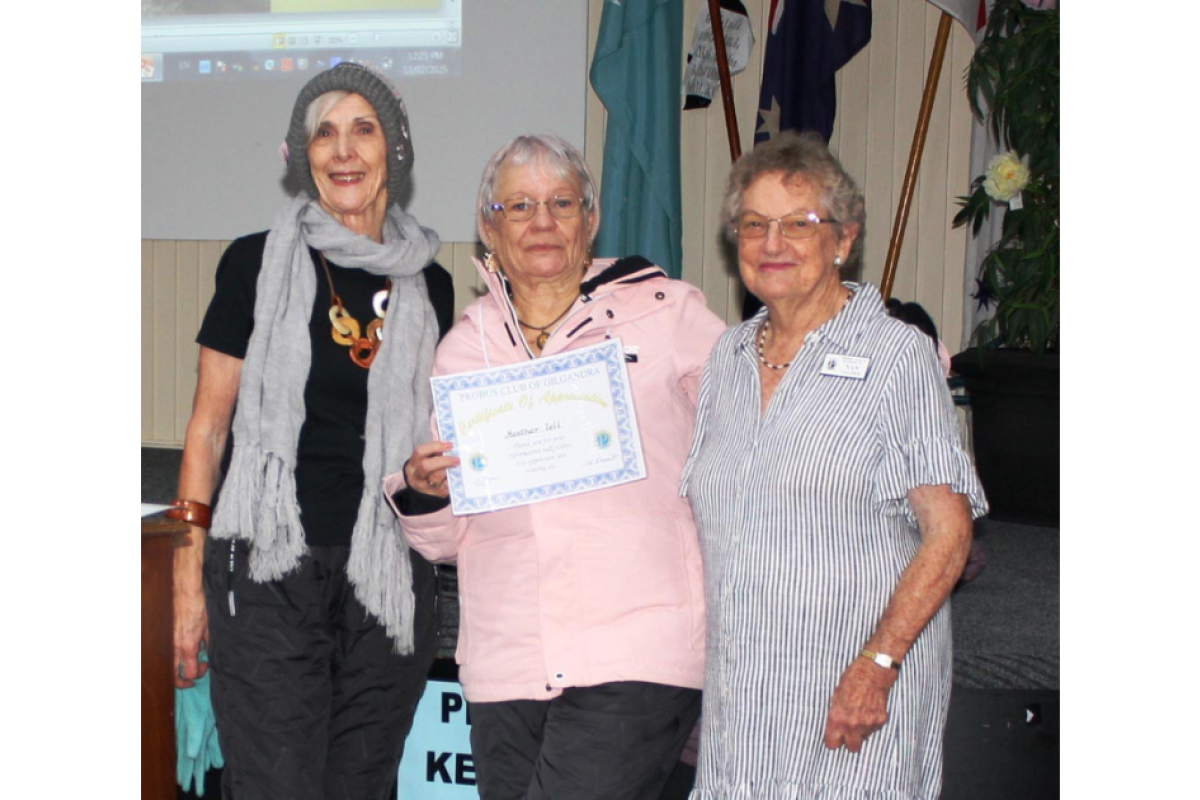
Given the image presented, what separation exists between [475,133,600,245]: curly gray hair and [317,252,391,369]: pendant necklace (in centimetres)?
31

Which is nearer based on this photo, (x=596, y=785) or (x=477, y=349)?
(x=596, y=785)

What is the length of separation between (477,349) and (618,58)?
3395 millimetres

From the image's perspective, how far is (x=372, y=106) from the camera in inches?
87.0

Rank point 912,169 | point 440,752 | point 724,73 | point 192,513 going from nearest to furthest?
point 192,513 → point 440,752 → point 912,169 → point 724,73

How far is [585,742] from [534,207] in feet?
3.08

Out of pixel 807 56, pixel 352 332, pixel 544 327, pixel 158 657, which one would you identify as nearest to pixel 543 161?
pixel 544 327

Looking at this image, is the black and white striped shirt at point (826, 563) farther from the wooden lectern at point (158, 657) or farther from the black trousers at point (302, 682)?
the wooden lectern at point (158, 657)

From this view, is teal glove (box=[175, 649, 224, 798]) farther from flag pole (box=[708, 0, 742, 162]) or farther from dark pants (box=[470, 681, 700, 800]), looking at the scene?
flag pole (box=[708, 0, 742, 162])

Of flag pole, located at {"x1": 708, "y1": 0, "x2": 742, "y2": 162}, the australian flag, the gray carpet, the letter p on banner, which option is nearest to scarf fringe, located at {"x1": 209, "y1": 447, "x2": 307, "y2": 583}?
the letter p on banner

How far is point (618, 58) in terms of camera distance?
17.0 ft

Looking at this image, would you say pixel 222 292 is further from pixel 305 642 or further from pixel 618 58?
pixel 618 58

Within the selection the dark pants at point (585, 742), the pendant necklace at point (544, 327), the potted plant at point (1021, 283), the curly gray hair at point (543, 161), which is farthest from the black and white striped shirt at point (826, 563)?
the potted plant at point (1021, 283)

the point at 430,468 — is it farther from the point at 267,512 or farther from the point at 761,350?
the point at 761,350
